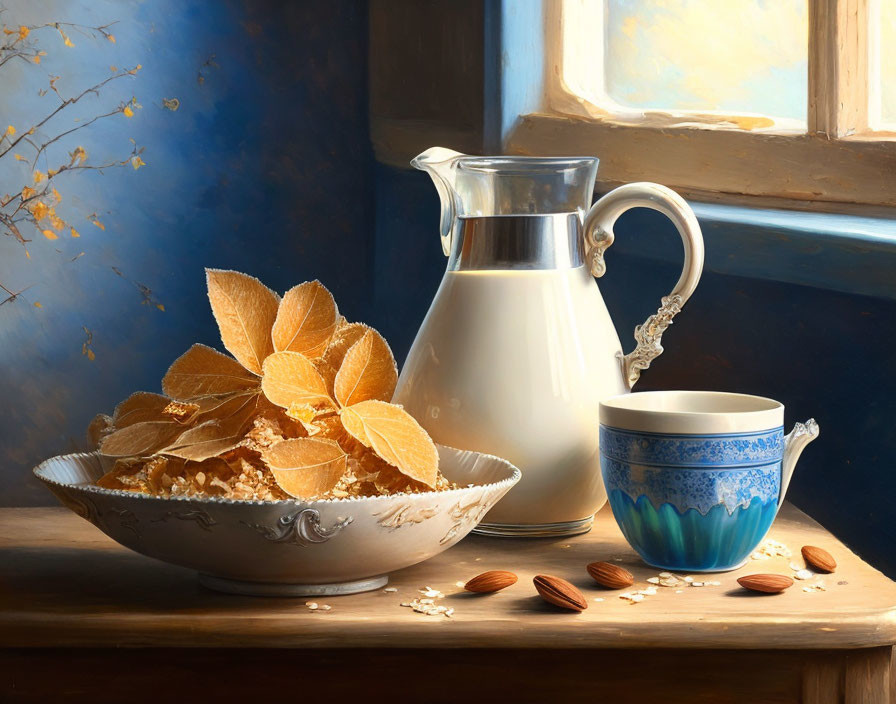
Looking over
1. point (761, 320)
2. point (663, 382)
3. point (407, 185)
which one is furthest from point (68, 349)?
point (761, 320)

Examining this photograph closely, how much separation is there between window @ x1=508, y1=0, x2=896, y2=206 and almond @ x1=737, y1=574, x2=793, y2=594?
0.40 m

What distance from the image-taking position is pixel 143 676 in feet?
1.79

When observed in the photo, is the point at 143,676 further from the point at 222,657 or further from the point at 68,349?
the point at 68,349

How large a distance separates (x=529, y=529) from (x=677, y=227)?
23 centimetres

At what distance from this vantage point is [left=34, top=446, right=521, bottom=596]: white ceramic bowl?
0.53m

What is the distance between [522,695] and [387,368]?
0.23 meters

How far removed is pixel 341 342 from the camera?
2.27 feet

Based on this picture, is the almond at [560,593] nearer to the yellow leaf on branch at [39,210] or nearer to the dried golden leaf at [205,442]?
the dried golden leaf at [205,442]

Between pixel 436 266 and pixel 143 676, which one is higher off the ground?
pixel 436 266

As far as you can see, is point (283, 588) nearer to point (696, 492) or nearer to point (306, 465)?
point (306, 465)

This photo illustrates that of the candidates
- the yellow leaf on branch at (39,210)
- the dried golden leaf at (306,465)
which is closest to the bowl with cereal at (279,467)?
the dried golden leaf at (306,465)

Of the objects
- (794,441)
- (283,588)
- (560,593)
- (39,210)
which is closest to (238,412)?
(283,588)

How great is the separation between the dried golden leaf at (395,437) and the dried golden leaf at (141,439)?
0.11 meters

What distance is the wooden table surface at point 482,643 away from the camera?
0.53 m
